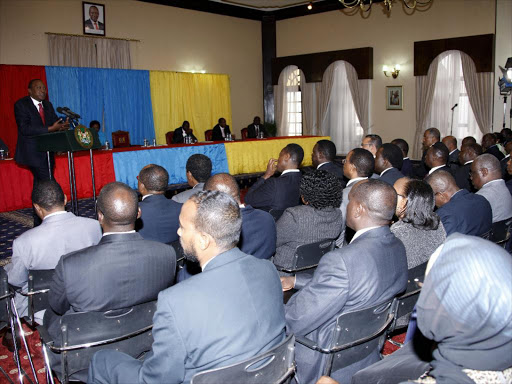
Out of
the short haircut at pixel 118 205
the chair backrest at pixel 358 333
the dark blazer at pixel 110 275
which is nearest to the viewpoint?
the chair backrest at pixel 358 333

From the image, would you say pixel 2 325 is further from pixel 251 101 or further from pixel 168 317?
pixel 251 101

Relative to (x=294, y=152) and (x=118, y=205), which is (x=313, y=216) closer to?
(x=118, y=205)

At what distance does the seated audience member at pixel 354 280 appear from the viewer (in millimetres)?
2078

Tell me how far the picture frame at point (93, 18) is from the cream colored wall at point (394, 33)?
6033 millimetres

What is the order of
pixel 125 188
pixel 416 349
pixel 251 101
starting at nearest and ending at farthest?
1. pixel 416 349
2. pixel 125 188
3. pixel 251 101

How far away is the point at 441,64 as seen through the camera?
11.8 m

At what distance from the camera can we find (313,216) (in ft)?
10.8

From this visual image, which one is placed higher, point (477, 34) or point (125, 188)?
point (477, 34)

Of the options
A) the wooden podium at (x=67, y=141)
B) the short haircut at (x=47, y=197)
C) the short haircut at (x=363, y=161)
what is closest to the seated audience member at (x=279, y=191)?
the short haircut at (x=363, y=161)

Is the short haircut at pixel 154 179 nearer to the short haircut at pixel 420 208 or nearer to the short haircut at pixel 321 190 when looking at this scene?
the short haircut at pixel 321 190

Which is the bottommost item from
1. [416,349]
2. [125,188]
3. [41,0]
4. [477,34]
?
[416,349]

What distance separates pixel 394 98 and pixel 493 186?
29.3 feet

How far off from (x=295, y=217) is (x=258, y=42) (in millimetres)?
13034

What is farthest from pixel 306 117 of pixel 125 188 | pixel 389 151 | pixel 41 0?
pixel 125 188
